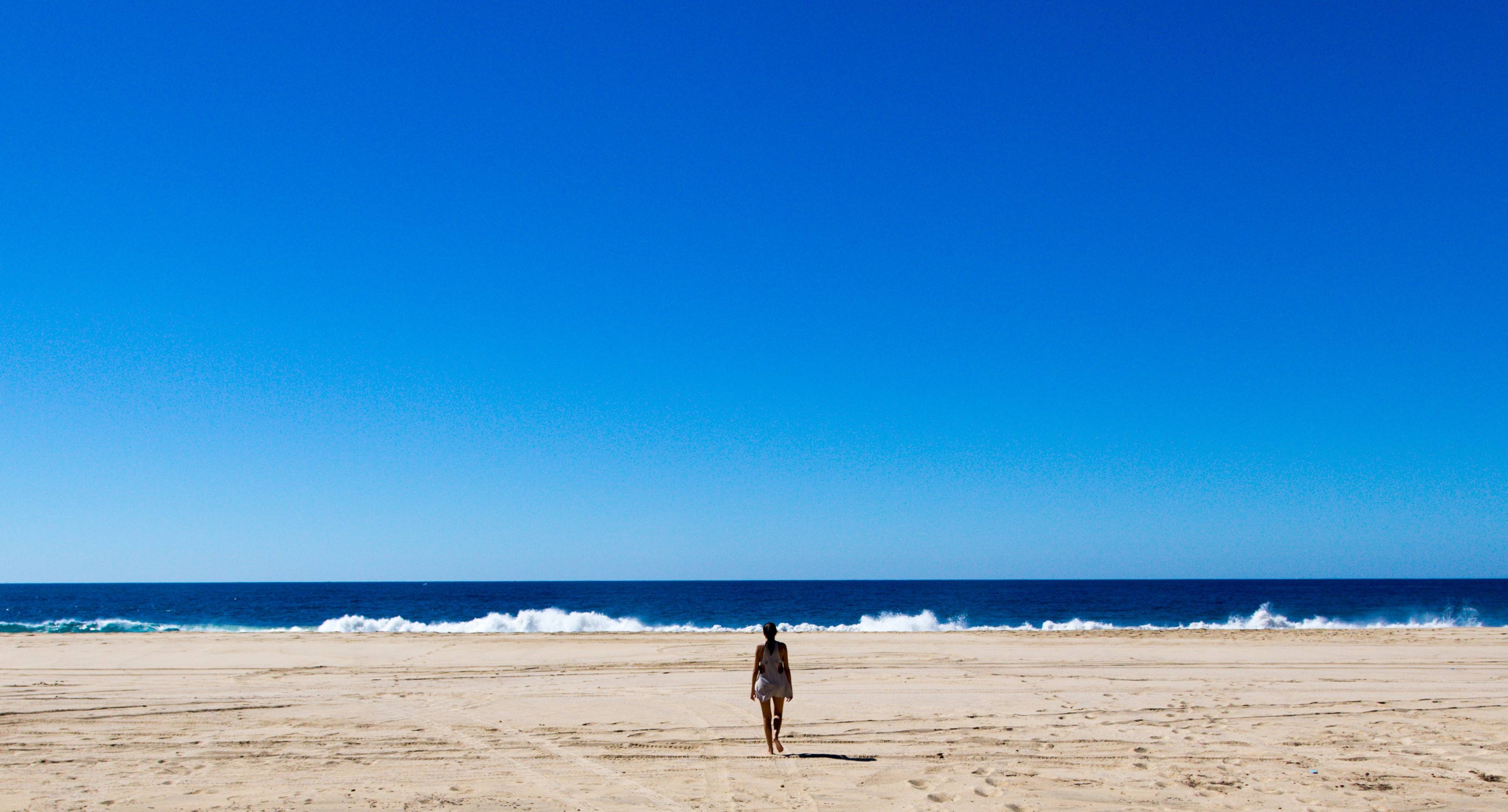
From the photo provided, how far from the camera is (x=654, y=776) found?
8.77 meters

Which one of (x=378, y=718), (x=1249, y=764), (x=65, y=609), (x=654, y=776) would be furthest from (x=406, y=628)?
(x=65, y=609)

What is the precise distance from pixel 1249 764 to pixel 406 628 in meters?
31.8

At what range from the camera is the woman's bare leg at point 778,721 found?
31.7 ft

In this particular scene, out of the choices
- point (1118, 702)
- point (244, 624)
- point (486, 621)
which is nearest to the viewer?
point (1118, 702)

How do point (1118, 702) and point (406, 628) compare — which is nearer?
point (1118, 702)

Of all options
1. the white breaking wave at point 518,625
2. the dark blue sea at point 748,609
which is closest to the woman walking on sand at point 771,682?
the dark blue sea at point 748,609

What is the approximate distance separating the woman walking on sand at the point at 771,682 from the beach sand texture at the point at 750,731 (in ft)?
1.20

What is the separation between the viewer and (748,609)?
65375 mm

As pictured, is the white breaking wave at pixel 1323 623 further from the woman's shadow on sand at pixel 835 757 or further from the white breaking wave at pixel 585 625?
the woman's shadow on sand at pixel 835 757

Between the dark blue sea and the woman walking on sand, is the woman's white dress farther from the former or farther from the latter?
the dark blue sea

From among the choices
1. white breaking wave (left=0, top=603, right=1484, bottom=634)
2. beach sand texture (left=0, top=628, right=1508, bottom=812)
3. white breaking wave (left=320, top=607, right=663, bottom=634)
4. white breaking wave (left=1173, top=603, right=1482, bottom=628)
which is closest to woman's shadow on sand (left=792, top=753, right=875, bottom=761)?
beach sand texture (left=0, top=628, right=1508, bottom=812)

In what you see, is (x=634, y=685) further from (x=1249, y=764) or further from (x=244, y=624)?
(x=244, y=624)

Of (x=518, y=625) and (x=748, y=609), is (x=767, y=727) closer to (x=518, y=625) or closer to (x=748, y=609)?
(x=518, y=625)

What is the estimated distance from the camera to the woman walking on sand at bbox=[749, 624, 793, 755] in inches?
379
